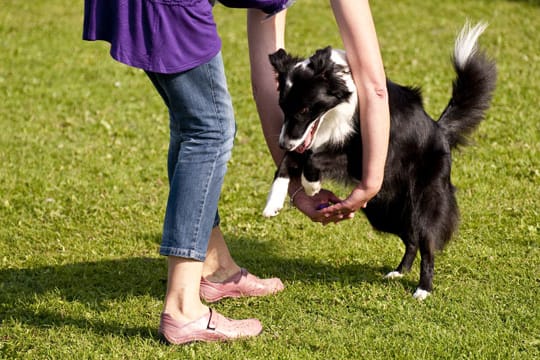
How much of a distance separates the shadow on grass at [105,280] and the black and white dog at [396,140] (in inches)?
15.9

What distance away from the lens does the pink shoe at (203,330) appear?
3520 millimetres

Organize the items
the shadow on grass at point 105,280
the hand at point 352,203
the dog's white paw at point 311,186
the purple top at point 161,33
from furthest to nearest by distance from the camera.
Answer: the shadow on grass at point 105,280 < the dog's white paw at point 311,186 < the hand at point 352,203 < the purple top at point 161,33

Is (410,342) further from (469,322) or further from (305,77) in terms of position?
(305,77)

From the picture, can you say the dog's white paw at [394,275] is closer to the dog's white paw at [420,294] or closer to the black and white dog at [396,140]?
the black and white dog at [396,140]

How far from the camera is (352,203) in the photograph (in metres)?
3.67

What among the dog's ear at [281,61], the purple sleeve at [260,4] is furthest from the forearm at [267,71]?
the purple sleeve at [260,4]

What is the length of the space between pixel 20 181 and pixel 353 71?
3.32 m

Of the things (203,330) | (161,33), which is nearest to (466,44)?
(161,33)

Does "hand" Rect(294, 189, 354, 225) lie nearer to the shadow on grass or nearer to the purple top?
the shadow on grass

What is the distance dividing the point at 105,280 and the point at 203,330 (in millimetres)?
1146

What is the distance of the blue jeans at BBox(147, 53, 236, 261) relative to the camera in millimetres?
3311

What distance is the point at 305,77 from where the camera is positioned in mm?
3713

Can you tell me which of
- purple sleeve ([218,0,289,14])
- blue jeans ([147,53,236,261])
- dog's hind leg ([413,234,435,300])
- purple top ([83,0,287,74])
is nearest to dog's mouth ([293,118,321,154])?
blue jeans ([147,53,236,261])

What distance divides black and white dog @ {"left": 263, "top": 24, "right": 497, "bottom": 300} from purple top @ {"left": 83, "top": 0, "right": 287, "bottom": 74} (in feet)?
2.08
